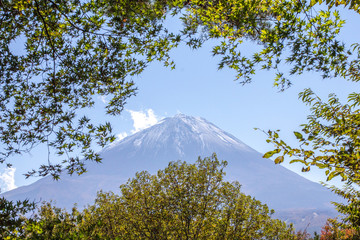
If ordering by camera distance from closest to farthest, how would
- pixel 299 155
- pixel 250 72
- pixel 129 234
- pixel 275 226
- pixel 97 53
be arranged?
pixel 299 155 → pixel 250 72 → pixel 97 53 → pixel 275 226 → pixel 129 234

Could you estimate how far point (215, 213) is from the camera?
11438mm

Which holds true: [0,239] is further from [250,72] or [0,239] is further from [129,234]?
[129,234]

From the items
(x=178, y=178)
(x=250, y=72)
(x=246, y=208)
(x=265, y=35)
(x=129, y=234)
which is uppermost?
(x=265, y=35)

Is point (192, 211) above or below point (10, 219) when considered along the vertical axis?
above

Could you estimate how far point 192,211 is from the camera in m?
11.3

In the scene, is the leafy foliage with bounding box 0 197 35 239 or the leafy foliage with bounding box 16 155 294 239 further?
the leafy foliage with bounding box 16 155 294 239

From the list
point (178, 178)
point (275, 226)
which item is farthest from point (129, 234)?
point (275, 226)

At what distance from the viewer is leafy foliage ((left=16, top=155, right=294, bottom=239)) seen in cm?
1110

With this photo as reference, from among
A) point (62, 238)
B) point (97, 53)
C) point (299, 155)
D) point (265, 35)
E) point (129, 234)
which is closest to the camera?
point (299, 155)

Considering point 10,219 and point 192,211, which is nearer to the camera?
point 10,219

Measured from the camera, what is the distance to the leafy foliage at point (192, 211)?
11.1 metres

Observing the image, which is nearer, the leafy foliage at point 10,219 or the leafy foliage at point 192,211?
the leafy foliage at point 10,219

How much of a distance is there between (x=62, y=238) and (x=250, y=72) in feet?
17.6

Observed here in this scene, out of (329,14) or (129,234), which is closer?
(329,14)
